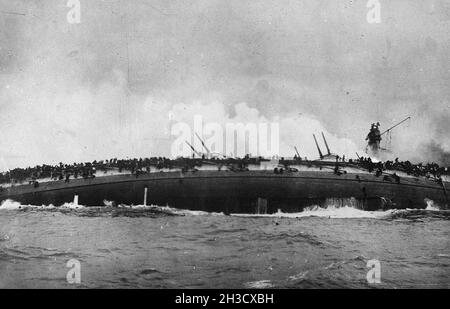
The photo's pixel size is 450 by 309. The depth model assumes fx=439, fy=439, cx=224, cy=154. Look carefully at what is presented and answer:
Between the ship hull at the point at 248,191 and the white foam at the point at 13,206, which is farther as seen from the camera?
the white foam at the point at 13,206

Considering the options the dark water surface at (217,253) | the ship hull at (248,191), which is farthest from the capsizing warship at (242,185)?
the dark water surface at (217,253)

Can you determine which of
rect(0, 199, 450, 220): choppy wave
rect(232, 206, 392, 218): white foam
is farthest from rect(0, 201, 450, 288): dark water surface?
rect(232, 206, 392, 218): white foam

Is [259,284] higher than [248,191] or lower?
lower

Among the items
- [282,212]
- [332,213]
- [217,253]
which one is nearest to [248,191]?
[282,212]

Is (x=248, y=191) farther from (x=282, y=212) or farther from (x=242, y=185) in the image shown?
(x=282, y=212)

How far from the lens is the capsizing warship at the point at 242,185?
31.6 meters

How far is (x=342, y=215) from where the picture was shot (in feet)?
102

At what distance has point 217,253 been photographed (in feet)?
49.8

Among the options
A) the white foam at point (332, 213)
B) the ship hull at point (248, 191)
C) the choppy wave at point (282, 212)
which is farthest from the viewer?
the ship hull at point (248, 191)

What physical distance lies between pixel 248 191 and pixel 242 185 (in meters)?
0.65

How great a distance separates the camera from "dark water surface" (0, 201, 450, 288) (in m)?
11.7

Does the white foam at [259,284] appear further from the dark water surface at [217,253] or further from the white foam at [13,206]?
the white foam at [13,206]

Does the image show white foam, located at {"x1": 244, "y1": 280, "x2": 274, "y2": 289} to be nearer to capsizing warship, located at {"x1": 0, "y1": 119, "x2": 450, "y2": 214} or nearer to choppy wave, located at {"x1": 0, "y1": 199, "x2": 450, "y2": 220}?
choppy wave, located at {"x1": 0, "y1": 199, "x2": 450, "y2": 220}

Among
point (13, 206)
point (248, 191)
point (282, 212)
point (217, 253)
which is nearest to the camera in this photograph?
point (217, 253)
